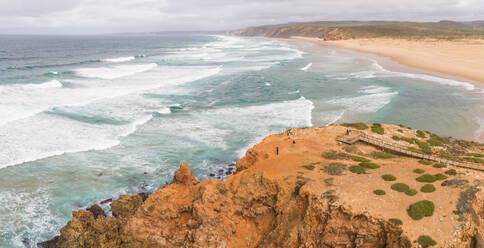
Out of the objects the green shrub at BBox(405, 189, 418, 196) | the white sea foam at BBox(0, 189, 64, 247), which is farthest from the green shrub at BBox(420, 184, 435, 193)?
the white sea foam at BBox(0, 189, 64, 247)

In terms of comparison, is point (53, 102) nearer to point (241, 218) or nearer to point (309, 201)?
point (241, 218)

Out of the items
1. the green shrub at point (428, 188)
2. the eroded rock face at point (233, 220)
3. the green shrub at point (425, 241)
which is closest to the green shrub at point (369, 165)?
the green shrub at point (428, 188)

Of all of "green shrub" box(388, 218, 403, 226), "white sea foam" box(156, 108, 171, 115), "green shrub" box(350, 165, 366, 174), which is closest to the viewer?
"green shrub" box(388, 218, 403, 226)

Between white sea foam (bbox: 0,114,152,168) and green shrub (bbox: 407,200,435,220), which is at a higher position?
green shrub (bbox: 407,200,435,220)

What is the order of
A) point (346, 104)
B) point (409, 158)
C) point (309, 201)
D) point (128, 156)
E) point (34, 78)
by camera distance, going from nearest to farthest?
point (309, 201)
point (409, 158)
point (128, 156)
point (346, 104)
point (34, 78)

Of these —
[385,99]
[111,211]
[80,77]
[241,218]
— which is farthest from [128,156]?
[80,77]

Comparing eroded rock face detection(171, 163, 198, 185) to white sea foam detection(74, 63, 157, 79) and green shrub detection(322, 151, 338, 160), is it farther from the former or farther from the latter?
white sea foam detection(74, 63, 157, 79)

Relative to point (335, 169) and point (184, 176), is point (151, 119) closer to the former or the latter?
point (184, 176)
